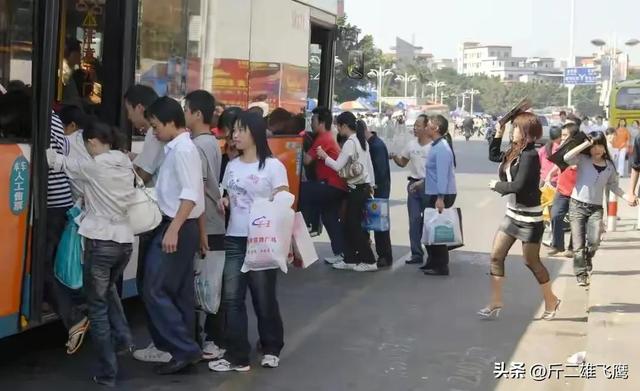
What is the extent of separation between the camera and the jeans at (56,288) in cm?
630

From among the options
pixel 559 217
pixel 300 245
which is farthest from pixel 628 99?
pixel 300 245

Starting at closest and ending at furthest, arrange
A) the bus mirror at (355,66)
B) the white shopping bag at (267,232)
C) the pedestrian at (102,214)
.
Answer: the pedestrian at (102,214) → the white shopping bag at (267,232) → the bus mirror at (355,66)

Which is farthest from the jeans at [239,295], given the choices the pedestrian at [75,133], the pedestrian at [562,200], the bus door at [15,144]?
the pedestrian at [562,200]

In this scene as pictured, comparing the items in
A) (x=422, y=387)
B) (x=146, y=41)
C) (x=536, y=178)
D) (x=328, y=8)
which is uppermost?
(x=328, y=8)

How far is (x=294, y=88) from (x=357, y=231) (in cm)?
169

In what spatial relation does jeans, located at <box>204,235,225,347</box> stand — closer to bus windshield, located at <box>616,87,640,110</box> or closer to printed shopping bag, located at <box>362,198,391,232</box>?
printed shopping bag, located at <box>362,198,391,232</box>

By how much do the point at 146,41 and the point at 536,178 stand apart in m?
3.35

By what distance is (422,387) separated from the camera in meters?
6.63

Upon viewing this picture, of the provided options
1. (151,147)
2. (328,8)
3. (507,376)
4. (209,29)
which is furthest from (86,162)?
(328,8)

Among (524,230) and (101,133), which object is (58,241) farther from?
(524,230)

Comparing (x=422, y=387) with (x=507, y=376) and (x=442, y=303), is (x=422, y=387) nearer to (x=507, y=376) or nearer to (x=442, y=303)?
(x=507, y=376)

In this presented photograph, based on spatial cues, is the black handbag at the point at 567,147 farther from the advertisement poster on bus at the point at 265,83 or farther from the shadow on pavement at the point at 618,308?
the advertisement poster on bus at the point at 265,83

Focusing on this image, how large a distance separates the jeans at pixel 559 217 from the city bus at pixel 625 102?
28034 mm

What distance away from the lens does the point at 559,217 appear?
12320mm
